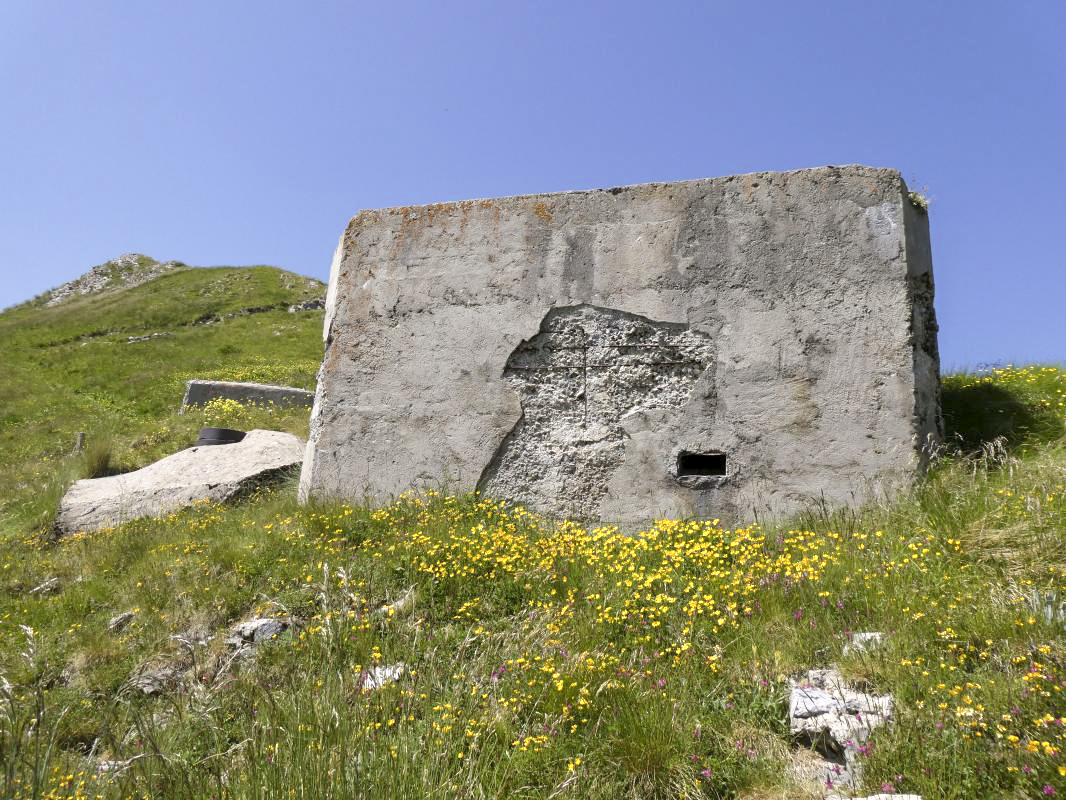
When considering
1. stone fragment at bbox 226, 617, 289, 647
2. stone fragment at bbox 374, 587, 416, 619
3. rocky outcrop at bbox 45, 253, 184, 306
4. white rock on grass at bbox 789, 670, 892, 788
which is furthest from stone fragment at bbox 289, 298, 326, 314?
white rock on grass at bbox 789, 670, 892, 788

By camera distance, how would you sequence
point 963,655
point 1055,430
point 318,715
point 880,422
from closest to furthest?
point 318,715 → point 963,655 → point 880,422 → point 1055,430

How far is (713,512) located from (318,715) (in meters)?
3.59

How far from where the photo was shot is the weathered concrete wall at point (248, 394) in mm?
14961

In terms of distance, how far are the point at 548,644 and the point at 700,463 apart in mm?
2465

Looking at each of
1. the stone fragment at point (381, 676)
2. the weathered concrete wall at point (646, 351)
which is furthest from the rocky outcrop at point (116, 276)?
the stone fragment at point (381, 676)

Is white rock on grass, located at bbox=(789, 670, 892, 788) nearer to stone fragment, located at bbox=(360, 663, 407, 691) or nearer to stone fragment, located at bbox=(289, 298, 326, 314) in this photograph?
stone fragment, located at bbox=(360, 663, 407, 691)

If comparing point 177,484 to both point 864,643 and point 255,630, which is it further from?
point 864,643

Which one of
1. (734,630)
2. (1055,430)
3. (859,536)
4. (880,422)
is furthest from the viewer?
(1055,430)

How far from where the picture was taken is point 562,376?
5855mm

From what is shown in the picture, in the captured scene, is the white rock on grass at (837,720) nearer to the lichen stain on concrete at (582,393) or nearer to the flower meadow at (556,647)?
the flower meadow at (556,647)

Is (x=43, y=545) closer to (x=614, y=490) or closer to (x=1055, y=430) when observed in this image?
(x=614, y=490)

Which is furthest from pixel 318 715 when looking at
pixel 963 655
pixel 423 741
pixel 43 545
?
pixel 43 545

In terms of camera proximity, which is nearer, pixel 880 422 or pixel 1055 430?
pixel 880 422

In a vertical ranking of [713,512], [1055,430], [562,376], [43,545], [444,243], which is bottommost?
[43,545]
